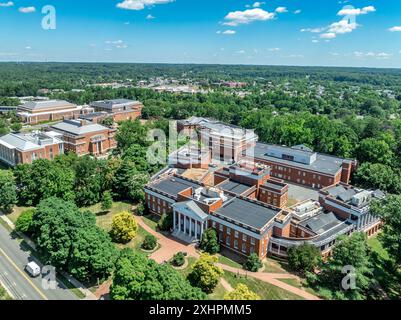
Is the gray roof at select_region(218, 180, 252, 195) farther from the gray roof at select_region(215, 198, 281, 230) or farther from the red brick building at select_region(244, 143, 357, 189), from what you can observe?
the red brick building at select_region(244, 143, 357, 189)

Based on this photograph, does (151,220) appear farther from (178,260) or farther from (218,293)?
(218,293)

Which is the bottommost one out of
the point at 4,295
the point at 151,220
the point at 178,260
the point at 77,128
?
the point at 4,295

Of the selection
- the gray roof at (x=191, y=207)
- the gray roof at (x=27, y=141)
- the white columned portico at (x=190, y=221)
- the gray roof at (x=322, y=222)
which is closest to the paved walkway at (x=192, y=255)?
the white columned portico at (x=190, y=221)

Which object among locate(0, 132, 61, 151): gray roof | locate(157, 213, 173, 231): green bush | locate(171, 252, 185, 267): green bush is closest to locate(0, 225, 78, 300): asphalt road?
locate(171, 252, 185, 267): green bush

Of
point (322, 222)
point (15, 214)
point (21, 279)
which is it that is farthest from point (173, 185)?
point (15, 214)

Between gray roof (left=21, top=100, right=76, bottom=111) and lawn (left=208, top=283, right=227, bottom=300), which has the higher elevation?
gray roof (left=21, top=100, right=76, bottom=111)

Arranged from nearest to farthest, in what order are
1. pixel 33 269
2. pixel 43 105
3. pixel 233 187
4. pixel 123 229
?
1. pixel 33 269
2. pixel 123 229
3. pixel 233 187
4. pixel 43 105
